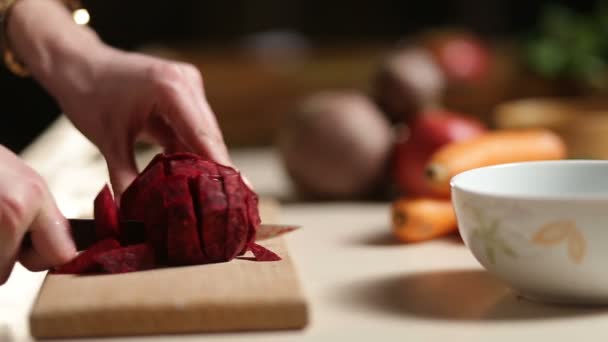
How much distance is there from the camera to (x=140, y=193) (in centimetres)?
93

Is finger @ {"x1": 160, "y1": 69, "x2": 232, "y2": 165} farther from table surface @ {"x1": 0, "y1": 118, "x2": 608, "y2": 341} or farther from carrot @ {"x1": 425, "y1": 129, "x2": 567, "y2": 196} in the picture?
carrot @ {"x1": 425, "y1": 129, "x2": 567, "y2": 196}

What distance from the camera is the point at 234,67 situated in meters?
2.92

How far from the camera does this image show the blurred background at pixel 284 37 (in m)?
2.79

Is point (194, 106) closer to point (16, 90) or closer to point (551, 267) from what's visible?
point (551, 267)

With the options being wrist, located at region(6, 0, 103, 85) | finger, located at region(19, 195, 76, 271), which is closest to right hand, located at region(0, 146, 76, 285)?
finger, located at region(19, 195, 76, 271)

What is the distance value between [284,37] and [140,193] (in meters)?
2.72

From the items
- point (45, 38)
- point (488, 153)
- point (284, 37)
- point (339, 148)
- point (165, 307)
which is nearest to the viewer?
point (165, 307)

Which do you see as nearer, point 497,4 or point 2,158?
point 2,158

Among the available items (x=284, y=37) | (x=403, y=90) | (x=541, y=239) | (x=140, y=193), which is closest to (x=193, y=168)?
(x=140, y=193)

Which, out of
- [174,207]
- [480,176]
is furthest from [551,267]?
[174,207]

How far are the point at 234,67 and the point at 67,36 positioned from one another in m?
1.75

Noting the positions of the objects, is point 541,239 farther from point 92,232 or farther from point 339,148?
point 339,148

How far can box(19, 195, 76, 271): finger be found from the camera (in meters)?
0.87

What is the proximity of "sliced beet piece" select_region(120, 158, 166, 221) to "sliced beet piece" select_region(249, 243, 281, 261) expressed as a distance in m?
0.12
